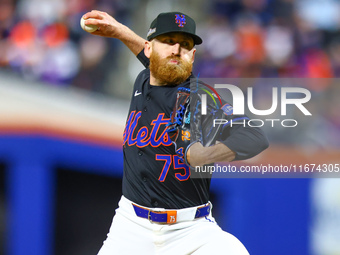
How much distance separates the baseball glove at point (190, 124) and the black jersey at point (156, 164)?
0.05 m

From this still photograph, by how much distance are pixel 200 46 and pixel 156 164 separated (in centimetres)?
393

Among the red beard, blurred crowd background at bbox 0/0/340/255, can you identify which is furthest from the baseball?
blurred crowd background at bbox 0/0/340/255

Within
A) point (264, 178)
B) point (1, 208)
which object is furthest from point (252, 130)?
point (1, 208)

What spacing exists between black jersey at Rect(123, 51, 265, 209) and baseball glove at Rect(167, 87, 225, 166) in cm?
5

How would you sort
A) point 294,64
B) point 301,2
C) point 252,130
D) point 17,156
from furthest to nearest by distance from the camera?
point 301,2
point 294,64
point 17,156
point 252,130

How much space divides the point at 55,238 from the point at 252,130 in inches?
119

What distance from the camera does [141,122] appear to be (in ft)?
10.8

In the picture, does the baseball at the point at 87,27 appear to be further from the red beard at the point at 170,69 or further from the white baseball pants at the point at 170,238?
the white baseball pants at the point at 170,238

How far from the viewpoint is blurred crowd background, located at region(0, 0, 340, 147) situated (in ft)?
21.1

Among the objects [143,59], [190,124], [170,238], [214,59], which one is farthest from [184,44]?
[214,59]

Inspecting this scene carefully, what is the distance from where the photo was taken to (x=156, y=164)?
3191 millimetres

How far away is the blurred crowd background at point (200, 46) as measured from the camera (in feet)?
21.1

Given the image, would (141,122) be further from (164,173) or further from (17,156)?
(17,156)

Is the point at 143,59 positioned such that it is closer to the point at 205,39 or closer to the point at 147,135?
the point at 147,135
